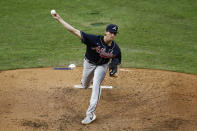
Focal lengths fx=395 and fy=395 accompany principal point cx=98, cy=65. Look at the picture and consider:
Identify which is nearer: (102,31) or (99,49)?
(99,49)

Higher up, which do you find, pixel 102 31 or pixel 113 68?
pixel 113 68

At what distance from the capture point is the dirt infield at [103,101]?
7.81 m

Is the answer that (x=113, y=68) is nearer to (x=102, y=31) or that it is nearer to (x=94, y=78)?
(x=94, y=78)

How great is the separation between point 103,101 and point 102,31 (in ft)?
19.3

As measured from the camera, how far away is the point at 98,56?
27.6ft

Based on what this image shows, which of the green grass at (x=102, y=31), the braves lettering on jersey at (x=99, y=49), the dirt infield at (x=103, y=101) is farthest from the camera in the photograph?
the green grass at (x=102, y=31)

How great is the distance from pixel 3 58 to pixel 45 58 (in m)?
1.28

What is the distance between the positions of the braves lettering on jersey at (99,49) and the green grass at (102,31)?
10.9ft

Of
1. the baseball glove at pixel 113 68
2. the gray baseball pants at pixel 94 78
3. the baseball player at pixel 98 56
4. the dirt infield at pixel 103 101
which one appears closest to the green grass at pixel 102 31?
the dirt infield at pixel 103 101

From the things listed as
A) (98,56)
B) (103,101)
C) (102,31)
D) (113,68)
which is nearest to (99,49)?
(98,56)

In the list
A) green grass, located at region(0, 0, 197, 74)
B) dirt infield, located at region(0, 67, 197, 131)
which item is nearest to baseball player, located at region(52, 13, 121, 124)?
dirt infield, located at region(0, 67, 197, 131)

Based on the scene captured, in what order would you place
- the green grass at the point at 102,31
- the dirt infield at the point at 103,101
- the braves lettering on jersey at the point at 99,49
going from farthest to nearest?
1. the green grass at the point at 102,31
2. the braves lettering on jersey at the point at 99,49
3. the dirt infield at the point at 103,101

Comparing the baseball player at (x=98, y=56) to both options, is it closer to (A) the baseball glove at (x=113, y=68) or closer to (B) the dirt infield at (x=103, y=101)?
(A) the baseball glove at (x=113, y=68)

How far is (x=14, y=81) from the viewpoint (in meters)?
10.1
